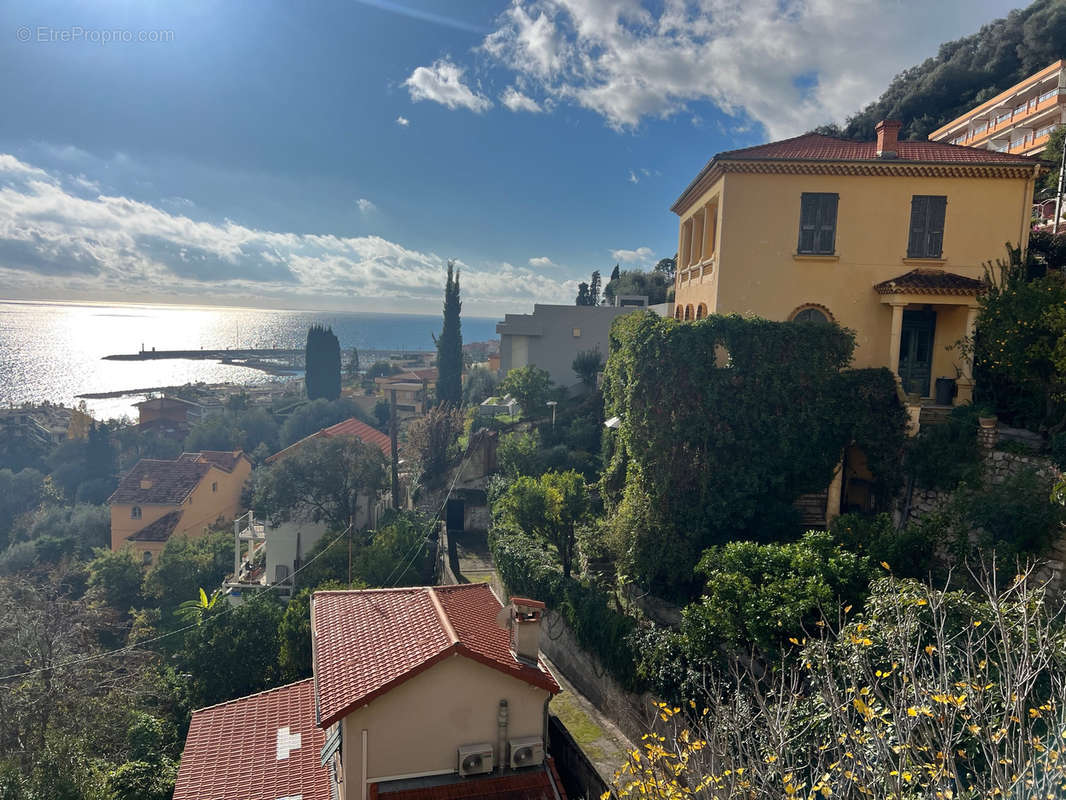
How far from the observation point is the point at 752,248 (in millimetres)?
16844

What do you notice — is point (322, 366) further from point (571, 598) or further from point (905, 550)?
point (905, 550)

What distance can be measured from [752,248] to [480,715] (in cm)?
1324

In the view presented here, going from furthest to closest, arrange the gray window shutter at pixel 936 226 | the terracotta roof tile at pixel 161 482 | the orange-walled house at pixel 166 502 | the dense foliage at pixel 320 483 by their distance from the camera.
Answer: the terracotta roof tile at pixel 161 482 → the orange-walled house at pixel 166 502 → the dense foliage at pixel 320 483 → the gray window shutter at pixel 936 226

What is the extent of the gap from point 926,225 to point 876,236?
4.33 ft

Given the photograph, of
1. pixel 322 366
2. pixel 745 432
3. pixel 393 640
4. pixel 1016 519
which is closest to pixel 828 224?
pixel 745 432

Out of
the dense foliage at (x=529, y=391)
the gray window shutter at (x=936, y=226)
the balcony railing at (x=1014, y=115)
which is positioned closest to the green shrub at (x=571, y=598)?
the gray window shutter at (x=936, y=226)

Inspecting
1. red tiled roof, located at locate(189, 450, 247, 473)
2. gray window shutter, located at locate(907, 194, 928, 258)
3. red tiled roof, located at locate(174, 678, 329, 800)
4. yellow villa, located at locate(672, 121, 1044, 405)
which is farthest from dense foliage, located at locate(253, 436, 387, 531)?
gray window shutter, located at locate(907, 194, 928, 258)

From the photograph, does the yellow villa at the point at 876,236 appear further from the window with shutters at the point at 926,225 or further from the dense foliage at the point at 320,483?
the dense foliage at the point at 320,483

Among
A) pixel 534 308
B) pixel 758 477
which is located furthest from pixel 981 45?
pixel 758 477

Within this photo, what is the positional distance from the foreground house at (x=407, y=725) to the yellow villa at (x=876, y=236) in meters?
11.1

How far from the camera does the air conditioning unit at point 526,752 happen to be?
9.83 m

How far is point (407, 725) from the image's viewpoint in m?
9.38

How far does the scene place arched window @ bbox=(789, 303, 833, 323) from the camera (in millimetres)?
16922

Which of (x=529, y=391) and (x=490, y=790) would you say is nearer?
(x=490, y=790)
